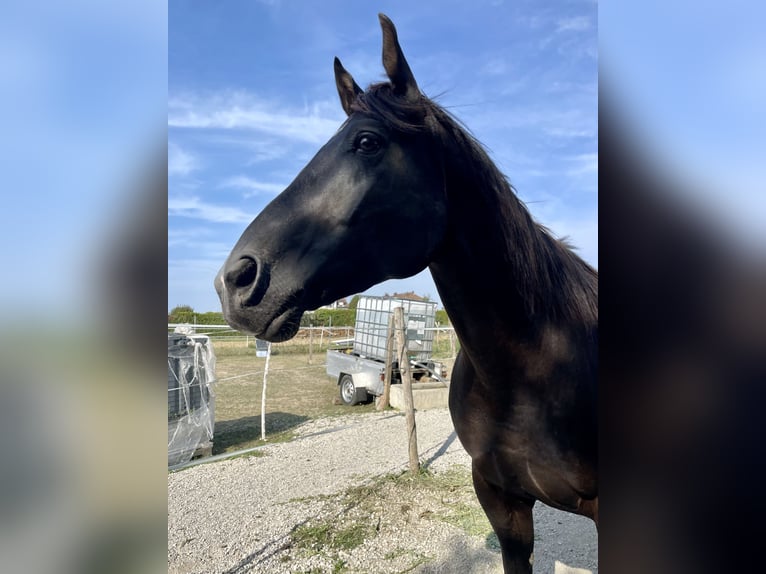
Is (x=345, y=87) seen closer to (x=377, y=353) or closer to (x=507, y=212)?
(x=507, y=212)

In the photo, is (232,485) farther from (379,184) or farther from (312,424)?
(379,184)

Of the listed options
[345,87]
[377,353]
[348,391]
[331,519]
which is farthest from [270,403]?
[345,87]

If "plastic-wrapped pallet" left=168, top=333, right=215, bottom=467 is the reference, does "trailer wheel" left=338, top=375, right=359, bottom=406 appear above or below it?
below

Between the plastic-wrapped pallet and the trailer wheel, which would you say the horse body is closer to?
the plastic-wrapped pallet

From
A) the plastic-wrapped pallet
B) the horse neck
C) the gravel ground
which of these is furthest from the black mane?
the plastic-wrapped pallet

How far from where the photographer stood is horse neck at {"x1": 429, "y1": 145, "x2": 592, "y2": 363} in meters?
1.44

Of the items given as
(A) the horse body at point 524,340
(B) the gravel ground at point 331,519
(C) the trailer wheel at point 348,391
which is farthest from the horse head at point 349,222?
(C) the trailer wheel at point 348,391

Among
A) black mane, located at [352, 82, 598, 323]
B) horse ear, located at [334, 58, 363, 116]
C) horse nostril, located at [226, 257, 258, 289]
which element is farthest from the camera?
horse ear, located at [334, 58, 363, 116]

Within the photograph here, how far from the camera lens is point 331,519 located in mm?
3984

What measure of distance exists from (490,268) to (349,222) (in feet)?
1.68

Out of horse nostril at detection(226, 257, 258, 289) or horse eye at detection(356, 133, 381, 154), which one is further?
horse eye at detection(356, 133, 381, 154)

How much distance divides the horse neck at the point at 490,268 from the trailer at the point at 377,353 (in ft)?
24.3

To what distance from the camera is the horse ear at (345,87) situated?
4.81 ft
